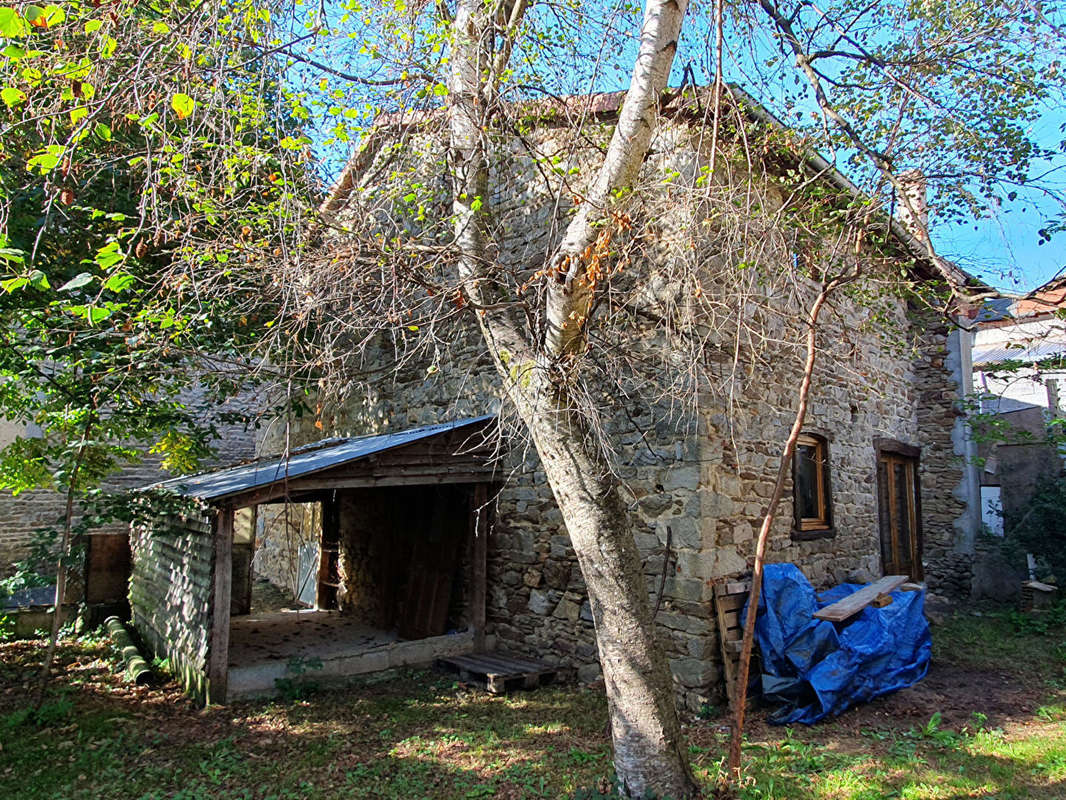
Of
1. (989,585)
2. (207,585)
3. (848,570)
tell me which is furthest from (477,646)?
(989,585)

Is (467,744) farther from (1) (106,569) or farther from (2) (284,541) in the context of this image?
(2) (284,541)

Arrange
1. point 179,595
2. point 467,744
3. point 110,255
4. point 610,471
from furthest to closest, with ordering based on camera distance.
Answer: point 179,595
point 467,744
point 610,471
point 110,255

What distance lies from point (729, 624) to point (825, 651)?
74cm

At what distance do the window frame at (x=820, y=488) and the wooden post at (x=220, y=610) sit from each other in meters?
5.17

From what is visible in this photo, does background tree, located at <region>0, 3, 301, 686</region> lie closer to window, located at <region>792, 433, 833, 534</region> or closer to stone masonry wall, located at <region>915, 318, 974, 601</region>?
window, located at <region>792, 433, 833, 534</region>

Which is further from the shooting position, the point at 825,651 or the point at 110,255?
the point at 825,651

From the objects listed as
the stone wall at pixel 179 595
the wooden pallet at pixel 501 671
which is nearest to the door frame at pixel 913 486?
the wooden pallet at pixel 501 671

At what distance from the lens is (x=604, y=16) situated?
201 inches

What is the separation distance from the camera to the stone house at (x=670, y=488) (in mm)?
A: 5605

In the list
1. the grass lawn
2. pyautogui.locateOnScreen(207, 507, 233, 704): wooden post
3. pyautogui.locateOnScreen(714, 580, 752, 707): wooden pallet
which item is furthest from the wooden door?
pyautogui.locateOnScreen(207, 507, 233, 704): wooden post

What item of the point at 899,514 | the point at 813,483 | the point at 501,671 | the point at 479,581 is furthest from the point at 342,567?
the point at 899,514

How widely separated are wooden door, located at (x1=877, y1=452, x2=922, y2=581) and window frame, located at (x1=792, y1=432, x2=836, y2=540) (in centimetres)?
145

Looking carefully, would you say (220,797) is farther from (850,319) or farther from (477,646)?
(850,319)

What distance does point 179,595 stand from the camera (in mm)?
6738
